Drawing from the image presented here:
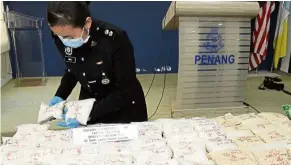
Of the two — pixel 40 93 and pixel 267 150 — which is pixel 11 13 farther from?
pixel 267 150

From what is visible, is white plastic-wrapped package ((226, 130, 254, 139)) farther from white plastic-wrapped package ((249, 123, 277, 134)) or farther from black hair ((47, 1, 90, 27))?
black hair ((47, 1, 90, 27))

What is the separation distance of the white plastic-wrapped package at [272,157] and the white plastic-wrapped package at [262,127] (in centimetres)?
13

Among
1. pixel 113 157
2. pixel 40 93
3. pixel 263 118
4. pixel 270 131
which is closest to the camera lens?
pixel 113 157

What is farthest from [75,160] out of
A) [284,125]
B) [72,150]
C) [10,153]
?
[284,125]

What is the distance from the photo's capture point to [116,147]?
0.90m

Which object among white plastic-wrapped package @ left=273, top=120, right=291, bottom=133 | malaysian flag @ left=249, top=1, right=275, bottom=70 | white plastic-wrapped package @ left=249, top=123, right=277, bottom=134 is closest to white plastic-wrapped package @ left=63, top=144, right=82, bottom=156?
white plastic-wrapped package @ left=249, top=123, right=277, bottom=134

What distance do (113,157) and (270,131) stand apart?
1.80 ft

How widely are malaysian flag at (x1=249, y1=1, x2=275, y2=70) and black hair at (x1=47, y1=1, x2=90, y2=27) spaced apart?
9.79 feet

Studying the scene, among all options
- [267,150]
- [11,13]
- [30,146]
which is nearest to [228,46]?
[267,150]

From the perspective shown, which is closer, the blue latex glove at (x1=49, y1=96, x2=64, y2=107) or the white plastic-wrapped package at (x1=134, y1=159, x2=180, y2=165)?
the white plastic-wrapped package at (x1=134, y1=159, x2=180, y2=165)

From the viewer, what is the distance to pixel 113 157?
33.1 inches

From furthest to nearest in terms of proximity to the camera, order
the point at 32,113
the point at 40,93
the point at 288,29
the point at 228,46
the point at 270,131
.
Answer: the point at 288,29 < the point at 40,93 < the point at 32,113 < the point at 228,46 < the point at 270,131

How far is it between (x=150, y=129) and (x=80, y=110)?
0.89ft

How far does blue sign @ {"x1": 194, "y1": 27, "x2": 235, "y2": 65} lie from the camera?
6.64ft
